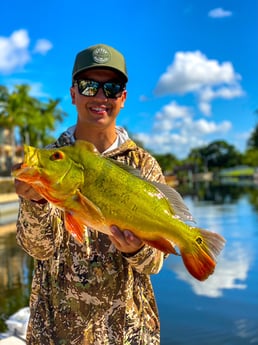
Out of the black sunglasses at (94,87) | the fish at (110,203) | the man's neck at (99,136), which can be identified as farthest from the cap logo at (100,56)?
the fish at (110,203)

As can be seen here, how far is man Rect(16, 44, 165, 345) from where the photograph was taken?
8.30ft

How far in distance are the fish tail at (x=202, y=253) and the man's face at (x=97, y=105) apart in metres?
0.88

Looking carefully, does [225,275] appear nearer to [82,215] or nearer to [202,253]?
[202,253]

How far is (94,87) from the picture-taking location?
8.65 feet

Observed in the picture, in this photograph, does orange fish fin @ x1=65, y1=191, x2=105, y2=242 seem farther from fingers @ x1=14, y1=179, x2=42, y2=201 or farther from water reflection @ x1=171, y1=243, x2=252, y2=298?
water reflection @ x1=171, y1=243, x2=252, y2=298

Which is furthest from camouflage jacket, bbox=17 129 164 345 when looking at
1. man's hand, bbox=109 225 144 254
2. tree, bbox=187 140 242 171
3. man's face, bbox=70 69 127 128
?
tree, bbox=187 140 242 171

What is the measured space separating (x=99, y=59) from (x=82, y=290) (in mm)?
1303

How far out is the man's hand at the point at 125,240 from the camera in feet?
7.23

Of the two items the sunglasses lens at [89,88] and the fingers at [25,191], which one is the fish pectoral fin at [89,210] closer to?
the fingers at [25,191]

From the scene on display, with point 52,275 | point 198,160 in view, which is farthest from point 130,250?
point 198,160

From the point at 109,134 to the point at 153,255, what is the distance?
769 mm

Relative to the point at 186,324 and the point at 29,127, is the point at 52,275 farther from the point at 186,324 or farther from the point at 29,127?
the point at 29,127

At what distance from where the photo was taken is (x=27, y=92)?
63.4m

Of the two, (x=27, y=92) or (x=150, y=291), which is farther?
(x=27, y=92)
